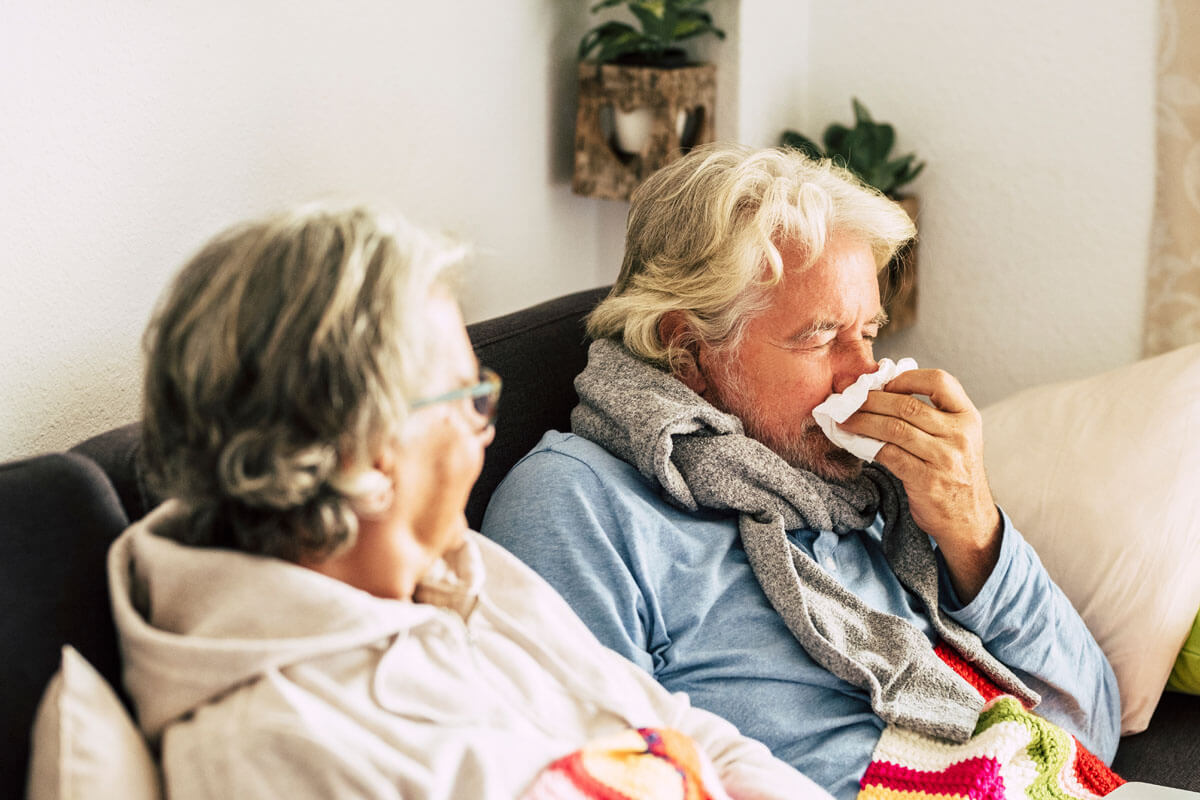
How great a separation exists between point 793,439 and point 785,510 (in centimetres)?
12

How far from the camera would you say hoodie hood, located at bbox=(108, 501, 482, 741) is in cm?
83

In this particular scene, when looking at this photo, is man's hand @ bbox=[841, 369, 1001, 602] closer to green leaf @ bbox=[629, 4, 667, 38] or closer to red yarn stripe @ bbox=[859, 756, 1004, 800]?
red yarn stripe @ bbox=[859, 756, 1004, 800]

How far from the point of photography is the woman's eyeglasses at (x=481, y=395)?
0.88 m

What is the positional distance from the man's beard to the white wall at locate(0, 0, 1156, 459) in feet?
1.72

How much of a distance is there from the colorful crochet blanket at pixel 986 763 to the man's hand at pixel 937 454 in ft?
0.76

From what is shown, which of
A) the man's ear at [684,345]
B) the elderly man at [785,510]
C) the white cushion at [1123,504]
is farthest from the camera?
the white cushion at [1123,504]

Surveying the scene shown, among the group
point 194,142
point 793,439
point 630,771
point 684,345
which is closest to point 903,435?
point 793,439

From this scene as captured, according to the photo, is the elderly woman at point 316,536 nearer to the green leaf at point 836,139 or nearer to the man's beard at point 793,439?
the man's beard at point 793,439

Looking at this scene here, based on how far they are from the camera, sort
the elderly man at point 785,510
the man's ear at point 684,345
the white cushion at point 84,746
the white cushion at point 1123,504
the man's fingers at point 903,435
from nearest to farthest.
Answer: the white cushion at point 84,746 < the elderly man at point 785,510 < the man's fingers at point 903,435 < the man's ear at point 684,345 < the white cushion at point 1123,504

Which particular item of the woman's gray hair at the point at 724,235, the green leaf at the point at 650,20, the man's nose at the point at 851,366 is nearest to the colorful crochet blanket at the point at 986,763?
the man's nose at the point at 851,366

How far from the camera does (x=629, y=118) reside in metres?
2.21

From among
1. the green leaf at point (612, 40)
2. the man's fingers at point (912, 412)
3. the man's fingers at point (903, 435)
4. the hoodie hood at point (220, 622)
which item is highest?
the green leaf at point (612, 40)

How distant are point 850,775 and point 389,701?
66 cm

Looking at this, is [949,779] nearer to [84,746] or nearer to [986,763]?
[986,763]
